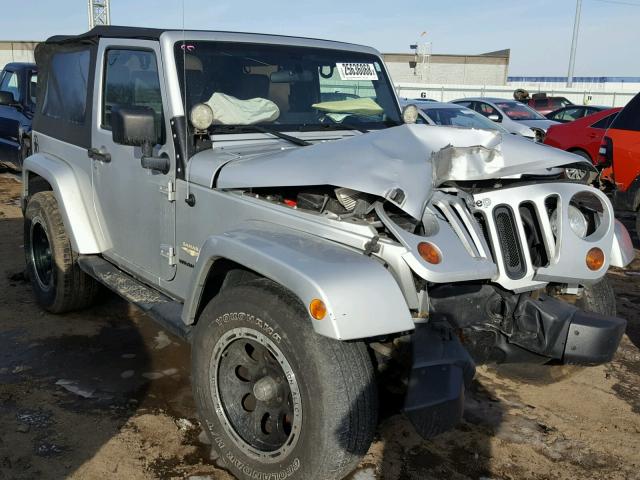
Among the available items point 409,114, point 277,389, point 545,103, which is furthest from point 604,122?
point 545,103

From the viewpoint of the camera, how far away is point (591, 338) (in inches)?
111

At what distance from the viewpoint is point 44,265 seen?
195 inches

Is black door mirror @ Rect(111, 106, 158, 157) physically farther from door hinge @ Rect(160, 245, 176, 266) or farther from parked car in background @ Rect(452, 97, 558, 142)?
parked car in background @ Rect(452, 97, 558, 142)

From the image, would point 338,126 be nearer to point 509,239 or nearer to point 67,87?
point 509,239

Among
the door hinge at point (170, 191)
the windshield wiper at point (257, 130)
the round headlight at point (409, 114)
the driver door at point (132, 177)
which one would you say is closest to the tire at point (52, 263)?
the driver door at point (132, 177)

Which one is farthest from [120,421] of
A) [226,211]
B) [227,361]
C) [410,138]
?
[410,138]

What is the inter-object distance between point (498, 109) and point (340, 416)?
1343 centimetres

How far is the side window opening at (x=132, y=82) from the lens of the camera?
11.3ft

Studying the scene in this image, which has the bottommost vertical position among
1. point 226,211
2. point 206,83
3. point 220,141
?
point 226,211

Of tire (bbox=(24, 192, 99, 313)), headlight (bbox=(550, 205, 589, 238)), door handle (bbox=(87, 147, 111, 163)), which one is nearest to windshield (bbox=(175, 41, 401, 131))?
door handle (bbox=(87, 147, 111, 163))

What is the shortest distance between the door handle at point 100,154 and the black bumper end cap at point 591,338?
9.32 feet

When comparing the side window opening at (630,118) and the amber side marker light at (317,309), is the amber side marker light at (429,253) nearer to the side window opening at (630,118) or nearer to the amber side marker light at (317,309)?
the amber side marker light at (317,309)

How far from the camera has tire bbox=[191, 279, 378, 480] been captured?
236cm

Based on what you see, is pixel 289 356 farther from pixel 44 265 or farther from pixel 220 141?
pixel 44 265
